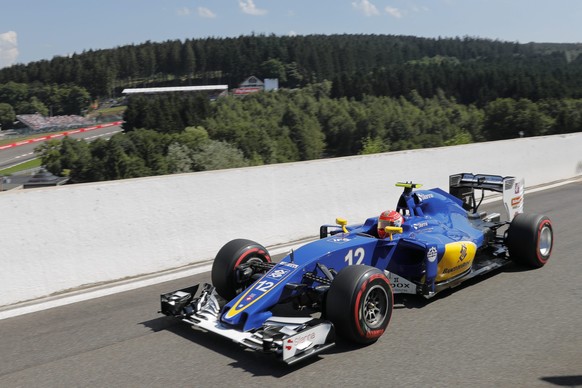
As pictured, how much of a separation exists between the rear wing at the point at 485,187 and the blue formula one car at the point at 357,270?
2 cm

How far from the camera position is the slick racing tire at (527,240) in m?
7.87

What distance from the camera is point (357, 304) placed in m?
5.28

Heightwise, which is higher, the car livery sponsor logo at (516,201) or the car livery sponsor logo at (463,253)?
the car livery sponsor logo at (516,201)

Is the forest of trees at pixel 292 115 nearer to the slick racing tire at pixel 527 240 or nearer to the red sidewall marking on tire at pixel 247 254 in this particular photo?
the slick racing tire at pixel 527 240

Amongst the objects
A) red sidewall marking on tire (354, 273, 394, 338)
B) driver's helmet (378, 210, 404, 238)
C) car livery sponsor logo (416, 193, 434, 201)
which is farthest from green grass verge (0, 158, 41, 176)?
red sidewall marking on tire (354, 273, 394, 338)

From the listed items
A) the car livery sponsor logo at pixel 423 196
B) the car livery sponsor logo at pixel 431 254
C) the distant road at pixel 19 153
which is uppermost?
the car livery sponsor logo at pixel 423 196

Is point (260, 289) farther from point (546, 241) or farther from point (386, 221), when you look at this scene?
point (546, 241)

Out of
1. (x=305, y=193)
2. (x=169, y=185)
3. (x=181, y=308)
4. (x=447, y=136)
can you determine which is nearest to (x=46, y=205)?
(x=169, y=185)

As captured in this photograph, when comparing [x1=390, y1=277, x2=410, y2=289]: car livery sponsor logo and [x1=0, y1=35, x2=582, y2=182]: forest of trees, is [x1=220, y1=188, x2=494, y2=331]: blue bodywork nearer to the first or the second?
[x1=390, y1=277, x2=410, y2=289]: car livery sponsor logo

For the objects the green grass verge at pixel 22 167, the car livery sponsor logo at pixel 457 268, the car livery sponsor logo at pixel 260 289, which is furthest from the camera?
the green grass verge at pixel 22 167

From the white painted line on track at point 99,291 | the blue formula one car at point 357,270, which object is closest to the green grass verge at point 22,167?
the white painted line on track at point 99,291

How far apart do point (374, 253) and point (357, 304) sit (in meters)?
1.30

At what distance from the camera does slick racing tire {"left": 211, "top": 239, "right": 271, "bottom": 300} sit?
6523 millimetres

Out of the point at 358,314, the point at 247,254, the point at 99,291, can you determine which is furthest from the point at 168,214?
the point at 358,314
